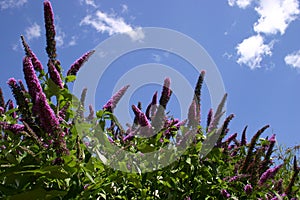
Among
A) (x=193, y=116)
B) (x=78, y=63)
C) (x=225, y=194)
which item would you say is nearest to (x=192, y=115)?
(x=193, y=116)

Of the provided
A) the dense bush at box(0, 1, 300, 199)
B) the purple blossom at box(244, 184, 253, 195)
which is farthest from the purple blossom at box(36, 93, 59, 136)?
the purple blossom at box(244, 184, 253, 195)

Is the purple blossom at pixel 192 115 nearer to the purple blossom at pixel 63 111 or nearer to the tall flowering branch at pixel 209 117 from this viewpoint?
the tall flowering branch at pixel 209 117

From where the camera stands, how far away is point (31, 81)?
8.75 feet

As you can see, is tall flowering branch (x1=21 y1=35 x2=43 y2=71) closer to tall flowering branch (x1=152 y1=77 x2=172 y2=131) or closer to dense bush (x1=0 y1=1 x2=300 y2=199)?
dense bush (x1=0 y1=1 x2=300 y2=199)

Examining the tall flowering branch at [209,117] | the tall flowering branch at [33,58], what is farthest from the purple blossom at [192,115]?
the tall flowering branch at [33,58]

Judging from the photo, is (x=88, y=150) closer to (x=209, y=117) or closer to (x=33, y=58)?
(x=33, y=58)

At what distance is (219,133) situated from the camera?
349 cm

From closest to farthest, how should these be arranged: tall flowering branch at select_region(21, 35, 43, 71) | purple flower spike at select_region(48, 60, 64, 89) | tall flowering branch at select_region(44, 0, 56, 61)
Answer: purple flower spike at select_region(48, 60, 64, 89) < tall flowering branch at select_region(21, 35, 43, 71) < tall flowering branch at select_region(44, 0, 56, 61)

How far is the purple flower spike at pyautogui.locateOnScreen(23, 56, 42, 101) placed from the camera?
266 cm

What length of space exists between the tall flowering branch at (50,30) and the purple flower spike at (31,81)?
51 cm

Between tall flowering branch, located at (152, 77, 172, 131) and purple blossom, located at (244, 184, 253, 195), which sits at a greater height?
tall flowering branch, located at (152, 77, 172, 131)

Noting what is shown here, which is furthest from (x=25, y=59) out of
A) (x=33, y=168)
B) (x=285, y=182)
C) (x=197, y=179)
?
(x=285, y=182)

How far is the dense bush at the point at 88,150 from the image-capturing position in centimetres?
255

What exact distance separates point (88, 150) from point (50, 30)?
106 centimetres
